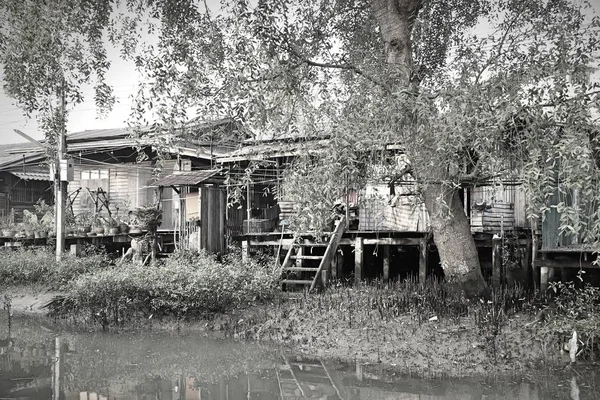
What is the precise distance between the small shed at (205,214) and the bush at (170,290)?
2577 mm

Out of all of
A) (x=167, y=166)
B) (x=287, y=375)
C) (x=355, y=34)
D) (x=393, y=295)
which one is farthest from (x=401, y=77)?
(x=167, y=166)

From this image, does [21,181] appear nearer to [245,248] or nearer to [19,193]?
[19,193]

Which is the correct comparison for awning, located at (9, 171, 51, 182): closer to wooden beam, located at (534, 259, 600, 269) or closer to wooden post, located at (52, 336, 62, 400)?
wooden post, located at (52, 336, 62, 400)

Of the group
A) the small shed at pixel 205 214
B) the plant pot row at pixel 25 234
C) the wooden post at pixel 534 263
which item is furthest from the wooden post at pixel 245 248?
the plant pot row at pixel 25 234

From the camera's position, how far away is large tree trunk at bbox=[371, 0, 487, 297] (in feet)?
37.2

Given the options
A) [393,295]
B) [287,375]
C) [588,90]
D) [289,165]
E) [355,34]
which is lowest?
[287,375]

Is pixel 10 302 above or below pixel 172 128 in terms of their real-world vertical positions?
below

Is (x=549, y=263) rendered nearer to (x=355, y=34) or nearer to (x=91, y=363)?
(x=355, y=34)

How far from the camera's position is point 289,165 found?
1164cm

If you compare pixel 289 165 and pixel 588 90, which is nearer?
pixel 588 90

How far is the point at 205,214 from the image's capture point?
55.7 feet

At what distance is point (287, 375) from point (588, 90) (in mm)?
6452

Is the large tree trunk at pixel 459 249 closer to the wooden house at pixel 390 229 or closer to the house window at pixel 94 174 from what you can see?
the wooden house at pixel 390 229

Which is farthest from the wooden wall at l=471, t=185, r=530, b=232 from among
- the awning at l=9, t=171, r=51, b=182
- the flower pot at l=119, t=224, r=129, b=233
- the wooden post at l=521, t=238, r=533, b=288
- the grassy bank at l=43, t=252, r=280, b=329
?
the awning at l=9, t=171, r=51, b=182
